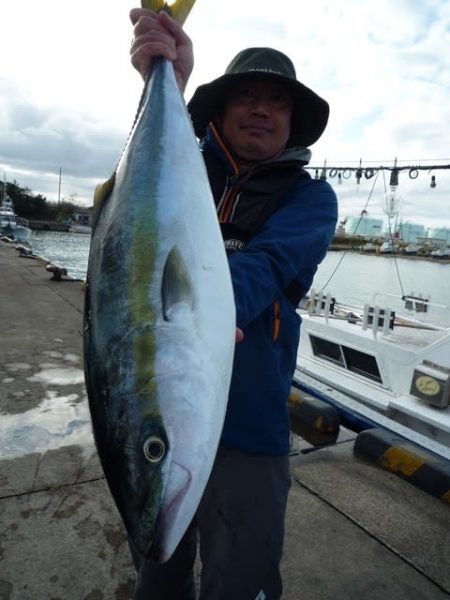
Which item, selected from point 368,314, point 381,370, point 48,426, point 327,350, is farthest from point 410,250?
point 48,426

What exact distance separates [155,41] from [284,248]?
2.88ft

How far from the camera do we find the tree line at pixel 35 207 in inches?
3031

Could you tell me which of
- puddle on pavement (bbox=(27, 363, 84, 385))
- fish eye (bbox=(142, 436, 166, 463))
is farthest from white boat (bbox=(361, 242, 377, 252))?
fish eye (bbox=(142, 436, 166, 463))

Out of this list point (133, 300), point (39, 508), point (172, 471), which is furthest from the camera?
point (39, 508)

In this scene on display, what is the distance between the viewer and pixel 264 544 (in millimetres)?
1604

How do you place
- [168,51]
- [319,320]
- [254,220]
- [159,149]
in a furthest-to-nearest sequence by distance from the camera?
[319,320] → [254,220] → [168,51] → [159,149]

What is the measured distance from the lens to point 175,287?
1.23 meters

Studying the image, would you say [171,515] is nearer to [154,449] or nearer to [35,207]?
[154,449]

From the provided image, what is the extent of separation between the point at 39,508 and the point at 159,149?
2455 millimetres

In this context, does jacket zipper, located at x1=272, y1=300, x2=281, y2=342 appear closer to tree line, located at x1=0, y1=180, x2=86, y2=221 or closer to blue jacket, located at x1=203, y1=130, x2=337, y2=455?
blue jacket, located at x1=203, y1=130, x2=337, y2=455

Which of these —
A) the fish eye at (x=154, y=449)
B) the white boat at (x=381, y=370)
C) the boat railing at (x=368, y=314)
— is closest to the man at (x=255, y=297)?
the fish eye at (x=154, y=449)

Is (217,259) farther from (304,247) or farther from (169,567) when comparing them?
(169,567)

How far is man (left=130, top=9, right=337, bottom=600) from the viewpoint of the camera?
1.56 m

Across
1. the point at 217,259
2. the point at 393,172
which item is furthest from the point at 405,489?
the point at 393,172
